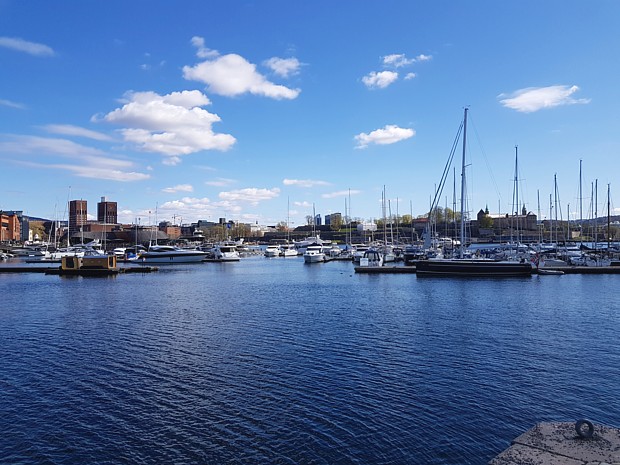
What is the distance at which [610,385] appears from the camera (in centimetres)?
1888

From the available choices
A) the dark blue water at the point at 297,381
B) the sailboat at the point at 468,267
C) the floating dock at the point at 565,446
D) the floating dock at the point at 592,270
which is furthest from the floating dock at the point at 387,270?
the floating dock at the point at 565,446

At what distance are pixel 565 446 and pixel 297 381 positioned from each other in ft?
37.2

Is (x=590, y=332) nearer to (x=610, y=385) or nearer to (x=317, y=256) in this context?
(x=610, y=385)

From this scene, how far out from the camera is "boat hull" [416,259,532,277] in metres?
64.5

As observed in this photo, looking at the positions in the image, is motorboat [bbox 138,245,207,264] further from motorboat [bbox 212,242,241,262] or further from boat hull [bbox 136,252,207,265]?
motorboat [bbox 212,242,241,262]

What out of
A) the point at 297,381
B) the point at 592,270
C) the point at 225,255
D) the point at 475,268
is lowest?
the point at 297,381

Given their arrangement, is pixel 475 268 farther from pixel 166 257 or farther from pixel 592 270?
pixel 166 257

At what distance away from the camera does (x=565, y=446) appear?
1019 centimetres

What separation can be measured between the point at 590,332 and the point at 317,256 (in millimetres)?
84809

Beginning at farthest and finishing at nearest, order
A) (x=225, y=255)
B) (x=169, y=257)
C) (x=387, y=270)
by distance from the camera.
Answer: (x=225, y=255)
(x=169, y=257)
(x=387, y=270)

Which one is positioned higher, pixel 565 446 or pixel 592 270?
pixel 565 446

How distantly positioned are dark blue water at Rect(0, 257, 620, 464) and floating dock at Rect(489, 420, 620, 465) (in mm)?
2800

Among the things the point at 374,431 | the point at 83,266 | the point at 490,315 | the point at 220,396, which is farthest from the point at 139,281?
the point at 374,431

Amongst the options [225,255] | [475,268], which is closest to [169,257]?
[225,255]
